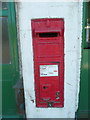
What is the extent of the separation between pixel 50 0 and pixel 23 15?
32 cm

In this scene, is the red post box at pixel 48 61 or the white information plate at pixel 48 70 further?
the white information plate at pixel 48 70

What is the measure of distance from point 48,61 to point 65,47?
0.24 meters

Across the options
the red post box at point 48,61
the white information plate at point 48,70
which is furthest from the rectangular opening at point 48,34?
the white information plate at point 48,70

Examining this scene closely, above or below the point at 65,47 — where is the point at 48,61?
below

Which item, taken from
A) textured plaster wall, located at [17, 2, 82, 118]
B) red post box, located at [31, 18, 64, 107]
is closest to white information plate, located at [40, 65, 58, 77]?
red post box, located at [31, 18, 64, 107]

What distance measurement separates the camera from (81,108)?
9.34 ft

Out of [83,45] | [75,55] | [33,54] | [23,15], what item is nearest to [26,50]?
[33,54]

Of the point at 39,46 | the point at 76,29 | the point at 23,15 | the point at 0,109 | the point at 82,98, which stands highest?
the point at 23,15

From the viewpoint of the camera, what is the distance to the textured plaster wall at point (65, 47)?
6.40 ft

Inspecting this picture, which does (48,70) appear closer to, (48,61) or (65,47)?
(48,61)

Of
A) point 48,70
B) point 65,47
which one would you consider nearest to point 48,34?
point 65,47

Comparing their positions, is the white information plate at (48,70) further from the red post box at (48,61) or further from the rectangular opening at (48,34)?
the rectangular opening at (48,34)

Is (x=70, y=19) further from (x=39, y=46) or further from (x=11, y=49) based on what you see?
(x=11, y=49)

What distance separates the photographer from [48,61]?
210cm
